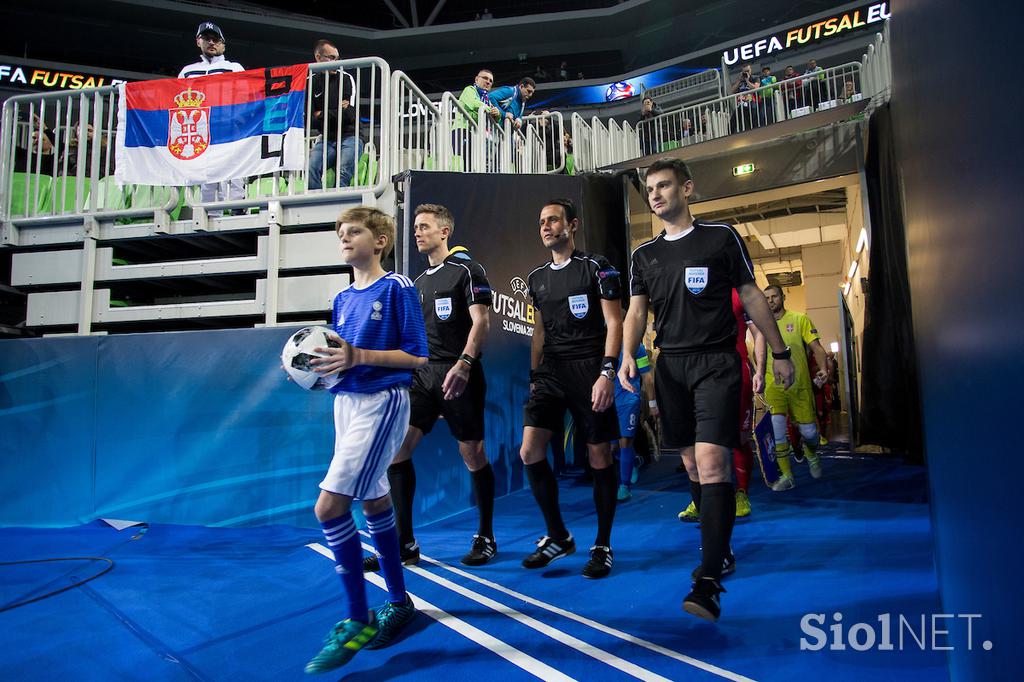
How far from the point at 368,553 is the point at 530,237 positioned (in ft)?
12.6

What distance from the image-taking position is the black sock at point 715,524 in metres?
2.38

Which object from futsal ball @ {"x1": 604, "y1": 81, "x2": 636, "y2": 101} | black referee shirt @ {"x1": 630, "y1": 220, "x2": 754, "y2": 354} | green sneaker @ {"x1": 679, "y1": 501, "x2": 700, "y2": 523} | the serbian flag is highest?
futsal ball @ {"x1": 604, "y1": 81, "x2": 636, "y2": 101}

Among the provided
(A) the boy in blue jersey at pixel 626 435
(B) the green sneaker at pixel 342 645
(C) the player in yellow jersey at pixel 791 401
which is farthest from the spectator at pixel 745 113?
(B) the green sneaker at pixel 342 645

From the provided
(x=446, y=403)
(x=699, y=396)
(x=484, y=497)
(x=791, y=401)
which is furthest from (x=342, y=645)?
(x=791, y=401)

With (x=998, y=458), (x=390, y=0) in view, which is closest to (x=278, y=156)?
(x=998, y=458)

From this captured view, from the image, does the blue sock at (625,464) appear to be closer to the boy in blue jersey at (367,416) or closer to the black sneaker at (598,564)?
the black sneaker at (598,564)

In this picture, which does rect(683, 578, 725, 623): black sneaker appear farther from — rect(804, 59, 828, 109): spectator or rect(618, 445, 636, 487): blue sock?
rect(804, 59, 828, 109): spectator

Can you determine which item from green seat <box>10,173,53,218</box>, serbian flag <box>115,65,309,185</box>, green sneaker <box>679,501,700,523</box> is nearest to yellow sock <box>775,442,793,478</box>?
green sneaker <box>679,501,700,523</box>

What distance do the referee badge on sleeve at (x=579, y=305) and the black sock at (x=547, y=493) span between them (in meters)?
0.86

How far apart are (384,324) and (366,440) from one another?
1.66 ft

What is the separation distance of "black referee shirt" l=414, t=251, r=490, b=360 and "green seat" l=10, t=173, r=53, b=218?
453 cm

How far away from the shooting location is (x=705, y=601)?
7.32 ft

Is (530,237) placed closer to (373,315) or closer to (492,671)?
(373,315)

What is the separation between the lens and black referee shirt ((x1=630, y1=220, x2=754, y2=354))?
9.05ft
